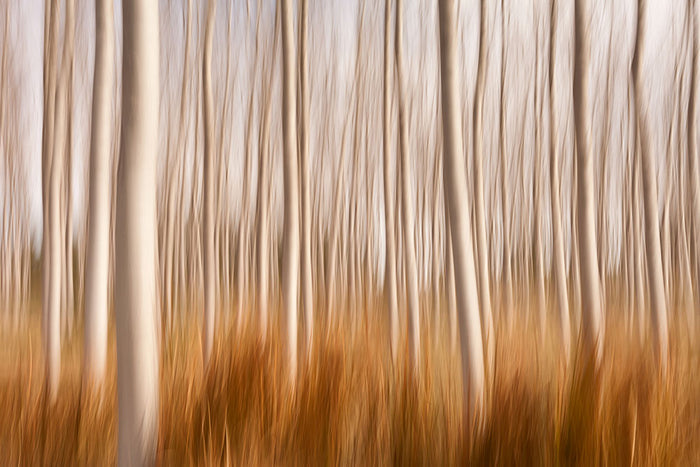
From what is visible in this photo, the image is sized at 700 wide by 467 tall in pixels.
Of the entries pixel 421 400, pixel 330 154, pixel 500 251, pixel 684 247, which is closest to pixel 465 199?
pixel 421 400

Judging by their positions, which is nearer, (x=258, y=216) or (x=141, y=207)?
(x=141, y=207)

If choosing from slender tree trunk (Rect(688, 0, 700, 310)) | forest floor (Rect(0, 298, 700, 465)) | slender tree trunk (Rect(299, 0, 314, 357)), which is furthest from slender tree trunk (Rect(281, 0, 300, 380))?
slender tree trunk (Rect(688, 0, 700, 310))

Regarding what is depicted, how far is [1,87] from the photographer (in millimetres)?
4102

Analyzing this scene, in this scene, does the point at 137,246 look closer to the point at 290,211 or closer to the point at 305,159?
the point at 290,211

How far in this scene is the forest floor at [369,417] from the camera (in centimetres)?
146

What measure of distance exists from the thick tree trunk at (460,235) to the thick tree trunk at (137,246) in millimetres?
1081

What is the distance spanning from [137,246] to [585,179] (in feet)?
6.81

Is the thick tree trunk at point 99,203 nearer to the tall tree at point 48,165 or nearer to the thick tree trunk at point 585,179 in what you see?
the tall tree at point 48,165

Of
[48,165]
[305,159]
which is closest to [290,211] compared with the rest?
[305,159]

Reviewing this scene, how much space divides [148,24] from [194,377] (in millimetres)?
1001

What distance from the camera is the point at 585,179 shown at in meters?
2.51

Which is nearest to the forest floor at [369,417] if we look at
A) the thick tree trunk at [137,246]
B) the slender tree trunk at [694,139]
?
the thick tree trunk at [137,246]

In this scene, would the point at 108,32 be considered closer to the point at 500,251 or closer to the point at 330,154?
the point at 330,154

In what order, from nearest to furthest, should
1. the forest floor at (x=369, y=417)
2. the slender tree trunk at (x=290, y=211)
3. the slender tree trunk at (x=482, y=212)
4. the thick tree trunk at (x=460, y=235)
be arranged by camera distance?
the forest floor at (x=369, y=417), the thick tree trunk at (x=460, y=235), the slender tree trunk at (x=482, y=212), the slender tree trunk at (x=290, y=211)
